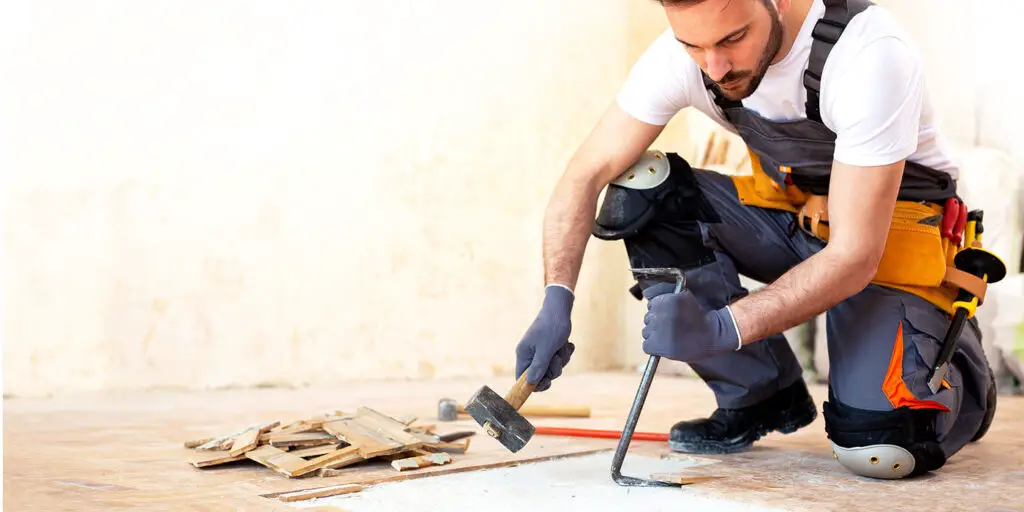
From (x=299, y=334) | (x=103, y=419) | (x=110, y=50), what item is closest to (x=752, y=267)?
(x=103, y=419)

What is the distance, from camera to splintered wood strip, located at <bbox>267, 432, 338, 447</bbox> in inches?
81.9

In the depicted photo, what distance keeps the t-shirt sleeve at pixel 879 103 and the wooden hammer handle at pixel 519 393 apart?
715 mm

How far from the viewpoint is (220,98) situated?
3754 millimetres

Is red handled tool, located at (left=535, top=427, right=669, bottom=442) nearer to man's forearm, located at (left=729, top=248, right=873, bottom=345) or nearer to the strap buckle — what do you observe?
man's forearm, located at (left=729, top=248, right=873, bottom=345)

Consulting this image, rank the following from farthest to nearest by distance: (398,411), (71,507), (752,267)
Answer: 1. (398,411)
2. (752,267)
3. (71,507)

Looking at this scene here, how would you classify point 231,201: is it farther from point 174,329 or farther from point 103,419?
point 103,419

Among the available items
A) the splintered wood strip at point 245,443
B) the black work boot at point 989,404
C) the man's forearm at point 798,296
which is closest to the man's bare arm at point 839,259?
the man's forearm at point 798,296

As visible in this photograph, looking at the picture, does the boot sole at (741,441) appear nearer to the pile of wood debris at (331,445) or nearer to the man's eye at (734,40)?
the pile of wood debris at (331,445)

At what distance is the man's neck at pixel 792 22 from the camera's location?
73.4 inches

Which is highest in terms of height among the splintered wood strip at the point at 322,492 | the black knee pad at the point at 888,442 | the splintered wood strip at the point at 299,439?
the black knee pad at the point at 888,442

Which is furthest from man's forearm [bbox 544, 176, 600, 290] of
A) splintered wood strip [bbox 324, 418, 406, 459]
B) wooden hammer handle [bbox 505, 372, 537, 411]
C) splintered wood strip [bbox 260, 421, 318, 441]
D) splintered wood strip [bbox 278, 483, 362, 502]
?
splintered wood strip [bbox 260, 421, 318, 441]

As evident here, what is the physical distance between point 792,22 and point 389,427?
4.02 ft

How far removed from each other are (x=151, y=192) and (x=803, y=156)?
2.53 meters

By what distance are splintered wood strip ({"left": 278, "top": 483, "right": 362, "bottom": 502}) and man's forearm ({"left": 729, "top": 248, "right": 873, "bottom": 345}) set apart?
76 centimetres
